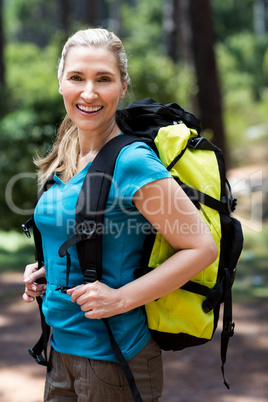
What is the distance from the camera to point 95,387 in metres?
1.85

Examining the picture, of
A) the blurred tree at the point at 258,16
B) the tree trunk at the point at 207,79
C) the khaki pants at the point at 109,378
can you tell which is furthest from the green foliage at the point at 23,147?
the blurred tree at the point at 258,16

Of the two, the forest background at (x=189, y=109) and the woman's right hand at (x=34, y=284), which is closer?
the woman's right hand at (x=34, y=284)

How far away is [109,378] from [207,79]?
952 cm

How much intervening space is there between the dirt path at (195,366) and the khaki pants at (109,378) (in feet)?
6.12

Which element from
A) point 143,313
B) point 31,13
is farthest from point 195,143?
point 31,13

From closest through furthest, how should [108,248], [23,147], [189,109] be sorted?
[108,248]
[23,147]
[189,109]

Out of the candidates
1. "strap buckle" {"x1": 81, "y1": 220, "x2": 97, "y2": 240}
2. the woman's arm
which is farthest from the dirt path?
"strap buckle" {"x1": 81, "y1": 220, "x2": 97, "y2": 240}

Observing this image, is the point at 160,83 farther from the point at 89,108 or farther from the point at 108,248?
the point at 108,248

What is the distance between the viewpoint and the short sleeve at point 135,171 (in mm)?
1742

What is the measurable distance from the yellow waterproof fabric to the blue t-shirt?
0.08 m

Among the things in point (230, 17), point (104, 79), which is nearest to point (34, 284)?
point (104, 79)

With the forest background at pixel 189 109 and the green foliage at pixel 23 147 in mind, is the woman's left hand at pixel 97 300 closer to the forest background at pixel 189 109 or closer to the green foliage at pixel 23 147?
the forest background at pixel 189 109

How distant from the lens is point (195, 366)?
4184 millimetres

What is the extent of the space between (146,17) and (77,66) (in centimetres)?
3344
